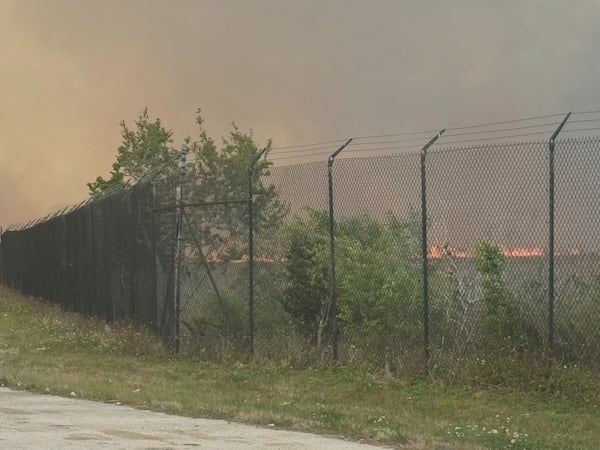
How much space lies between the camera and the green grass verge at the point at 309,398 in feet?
35.3

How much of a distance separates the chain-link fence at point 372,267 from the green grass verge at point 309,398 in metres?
0.49

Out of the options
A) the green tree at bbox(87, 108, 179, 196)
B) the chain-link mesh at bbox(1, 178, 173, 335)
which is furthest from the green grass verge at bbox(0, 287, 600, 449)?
the green tree at bbox(87, 108, 179, 196)

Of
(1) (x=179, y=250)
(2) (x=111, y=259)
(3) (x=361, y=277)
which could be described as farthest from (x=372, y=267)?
(2) (x=111, y=259)

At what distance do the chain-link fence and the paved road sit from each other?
13.0 feet

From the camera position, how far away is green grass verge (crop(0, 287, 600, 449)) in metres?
10.8

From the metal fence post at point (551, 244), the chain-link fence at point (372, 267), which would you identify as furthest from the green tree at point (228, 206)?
the metal fence post at point (551, 244)

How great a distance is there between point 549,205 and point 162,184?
8274 millimetres

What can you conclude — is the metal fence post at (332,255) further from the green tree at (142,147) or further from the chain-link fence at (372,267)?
the green tree at (142,147)

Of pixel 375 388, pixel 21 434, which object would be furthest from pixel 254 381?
pixel 21 434

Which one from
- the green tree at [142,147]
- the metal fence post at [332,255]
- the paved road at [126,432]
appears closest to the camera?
the paved road at [126,432]

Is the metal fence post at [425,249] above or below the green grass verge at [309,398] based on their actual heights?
above

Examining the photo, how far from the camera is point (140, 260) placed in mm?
Answer: 20703

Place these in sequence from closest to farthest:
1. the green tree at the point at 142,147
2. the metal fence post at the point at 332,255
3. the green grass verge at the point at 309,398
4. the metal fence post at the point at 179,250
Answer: the green grass verge at the point at 309,398 → the metal fence post at the point at 332,255 → the metal fence post at the point at 179,250 → the green tree at the point at 142,147

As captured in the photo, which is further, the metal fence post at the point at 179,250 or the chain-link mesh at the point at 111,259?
the chain-link mesh at the point at 111,259
